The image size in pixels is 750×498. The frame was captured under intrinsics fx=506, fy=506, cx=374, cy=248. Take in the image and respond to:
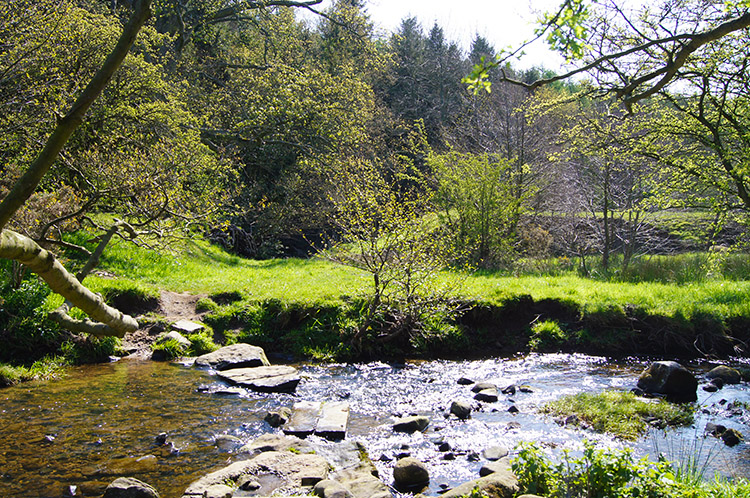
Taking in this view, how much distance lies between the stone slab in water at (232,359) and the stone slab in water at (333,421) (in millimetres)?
2451

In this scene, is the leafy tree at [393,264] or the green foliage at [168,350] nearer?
the green foliage at [168,350]

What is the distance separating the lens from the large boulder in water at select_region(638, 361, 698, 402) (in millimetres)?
8234

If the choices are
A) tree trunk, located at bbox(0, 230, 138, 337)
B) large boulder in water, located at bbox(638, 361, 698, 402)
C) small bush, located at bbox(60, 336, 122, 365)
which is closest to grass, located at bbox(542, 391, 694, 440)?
large boulder in water, located at bbox(638, 361, 698, 402)

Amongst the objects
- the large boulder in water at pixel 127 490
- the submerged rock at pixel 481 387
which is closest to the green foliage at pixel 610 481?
the large boulder in water at pixel 127 490

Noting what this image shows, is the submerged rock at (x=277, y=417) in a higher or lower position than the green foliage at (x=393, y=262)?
lower

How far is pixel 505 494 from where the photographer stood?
15.7 ft

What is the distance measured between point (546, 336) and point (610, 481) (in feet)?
25.4

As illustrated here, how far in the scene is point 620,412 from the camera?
7.43 m

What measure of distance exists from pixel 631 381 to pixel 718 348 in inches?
129

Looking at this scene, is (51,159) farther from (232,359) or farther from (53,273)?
(232,359)

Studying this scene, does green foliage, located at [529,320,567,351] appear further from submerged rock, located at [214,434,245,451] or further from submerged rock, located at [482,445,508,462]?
submerged rock, located at [214,434,245,451]

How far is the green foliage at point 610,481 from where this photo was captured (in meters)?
3.94

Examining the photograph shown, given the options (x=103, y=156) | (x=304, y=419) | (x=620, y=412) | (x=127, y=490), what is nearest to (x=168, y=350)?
(x=304, y=419)

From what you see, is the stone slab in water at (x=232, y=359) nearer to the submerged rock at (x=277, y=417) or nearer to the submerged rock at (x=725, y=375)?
the submerged rock at (x=277, y=417)
